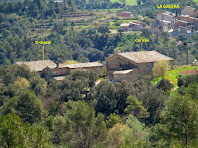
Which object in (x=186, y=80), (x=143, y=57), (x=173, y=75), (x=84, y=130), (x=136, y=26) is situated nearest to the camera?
(x=84, y=130)

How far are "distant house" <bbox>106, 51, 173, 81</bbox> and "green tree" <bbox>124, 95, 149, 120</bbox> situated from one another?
35.2 ft

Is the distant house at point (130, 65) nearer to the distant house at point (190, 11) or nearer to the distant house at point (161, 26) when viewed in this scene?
the distant house at point (161, 26)

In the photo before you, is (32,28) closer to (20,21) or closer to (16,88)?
(20,21)

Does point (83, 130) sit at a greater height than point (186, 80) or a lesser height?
lesser

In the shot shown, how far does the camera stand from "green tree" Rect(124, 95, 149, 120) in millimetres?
53188

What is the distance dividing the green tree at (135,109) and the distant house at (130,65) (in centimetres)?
1074

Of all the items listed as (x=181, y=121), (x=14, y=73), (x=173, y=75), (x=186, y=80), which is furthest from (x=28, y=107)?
(x=181, y=121)

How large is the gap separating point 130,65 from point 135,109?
44.6 ft

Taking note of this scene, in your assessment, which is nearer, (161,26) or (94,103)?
(94,103)

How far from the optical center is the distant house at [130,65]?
213 feet

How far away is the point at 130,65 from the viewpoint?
66.4 metres

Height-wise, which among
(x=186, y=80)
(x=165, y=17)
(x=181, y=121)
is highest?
(x=181, y=121)

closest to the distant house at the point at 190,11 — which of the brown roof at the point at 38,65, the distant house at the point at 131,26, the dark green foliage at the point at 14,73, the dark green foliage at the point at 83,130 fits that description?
the distant house at the point at 131,26

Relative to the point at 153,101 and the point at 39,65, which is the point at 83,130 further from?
the point at 39,65
